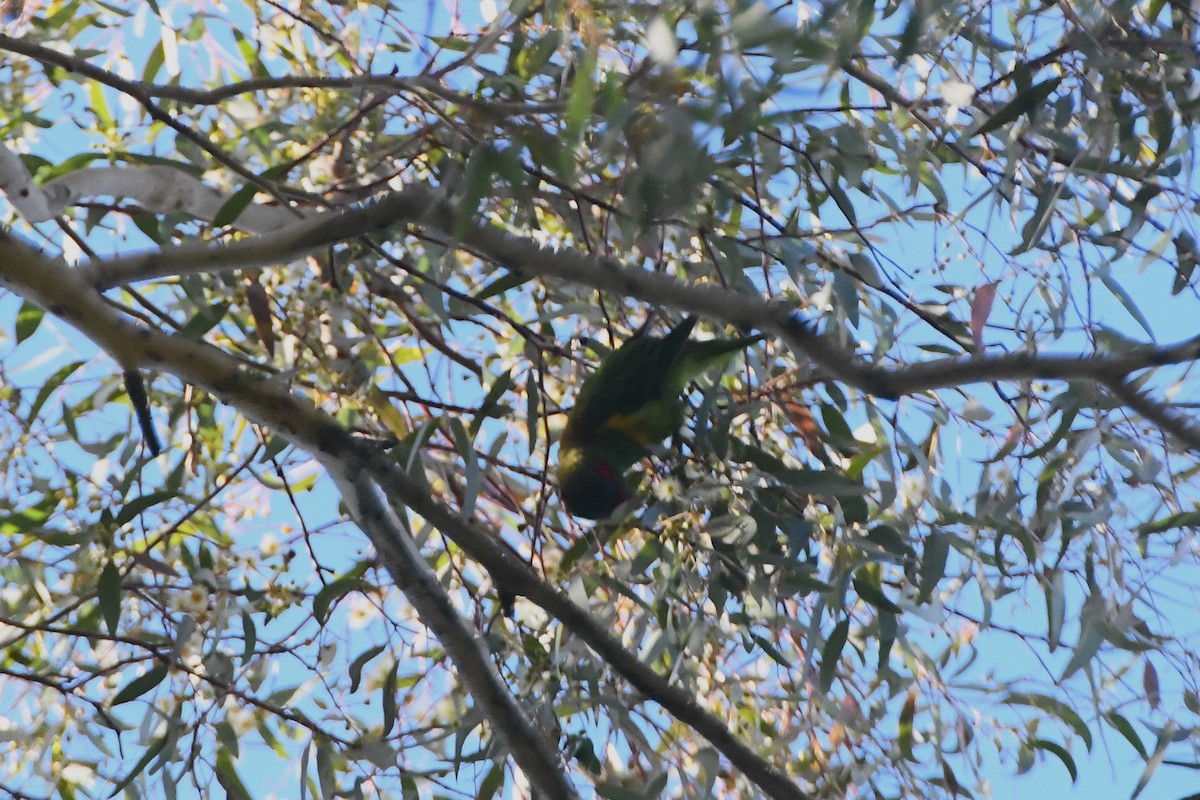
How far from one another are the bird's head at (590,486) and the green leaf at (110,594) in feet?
3.60

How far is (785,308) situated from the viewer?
1.55 meters

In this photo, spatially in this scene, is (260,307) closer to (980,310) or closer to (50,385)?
(50,385)

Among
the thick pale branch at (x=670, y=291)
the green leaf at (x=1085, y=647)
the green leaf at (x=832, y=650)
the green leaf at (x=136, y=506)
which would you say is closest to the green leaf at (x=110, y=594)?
the green leaf at (x=136, y=506)

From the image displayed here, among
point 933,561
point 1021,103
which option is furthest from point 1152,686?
point 1021,103

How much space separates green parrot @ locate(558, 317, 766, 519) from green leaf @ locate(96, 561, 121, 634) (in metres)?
1.03

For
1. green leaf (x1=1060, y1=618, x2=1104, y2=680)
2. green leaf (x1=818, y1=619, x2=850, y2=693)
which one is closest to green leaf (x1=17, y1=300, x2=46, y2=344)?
green leaf (x1=818, y1=619, x2=850, y2=693)

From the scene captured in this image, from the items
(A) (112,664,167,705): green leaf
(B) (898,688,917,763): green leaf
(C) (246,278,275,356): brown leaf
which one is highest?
(C) (246,278,275,356): brown leaf

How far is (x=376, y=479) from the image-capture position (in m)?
1.84

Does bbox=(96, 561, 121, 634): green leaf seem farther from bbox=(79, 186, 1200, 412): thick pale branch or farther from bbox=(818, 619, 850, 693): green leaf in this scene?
bbox=(818, 619, 850, 693): green leaf

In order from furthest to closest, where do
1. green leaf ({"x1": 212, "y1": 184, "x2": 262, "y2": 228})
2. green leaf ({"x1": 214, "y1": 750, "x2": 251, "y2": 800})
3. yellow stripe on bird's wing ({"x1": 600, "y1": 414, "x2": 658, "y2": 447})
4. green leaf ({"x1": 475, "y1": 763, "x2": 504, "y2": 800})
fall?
yellow stripe on bird's wing ({"x1": 600, "y1": 414, "x2": 658, "y2": 447}) < green leaf ({"x1": 214, "y1": 750, "x2": 251, "y2": 800}) < green leaf ({"x1": 475, "y1": 763, "x2": 504, "y2": 800}) < green leaf ({"x1": 212, "y1": 184, "x2": 262, "y2": 228})

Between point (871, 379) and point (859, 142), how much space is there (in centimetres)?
80

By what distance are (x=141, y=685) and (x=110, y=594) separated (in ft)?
0.73

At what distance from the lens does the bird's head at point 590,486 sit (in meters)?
2.99

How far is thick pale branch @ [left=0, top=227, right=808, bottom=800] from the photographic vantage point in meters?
1.71
